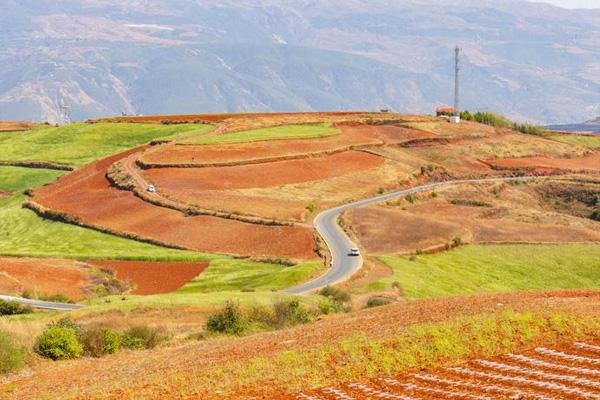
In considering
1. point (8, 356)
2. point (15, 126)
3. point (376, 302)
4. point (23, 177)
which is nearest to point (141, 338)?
point (8, 356)

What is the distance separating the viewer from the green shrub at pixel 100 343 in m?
38.4

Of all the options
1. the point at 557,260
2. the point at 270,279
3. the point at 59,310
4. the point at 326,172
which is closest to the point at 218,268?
the point at 270,279

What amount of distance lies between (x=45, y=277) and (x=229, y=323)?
36343 mm

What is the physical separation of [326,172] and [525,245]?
39.6 meters

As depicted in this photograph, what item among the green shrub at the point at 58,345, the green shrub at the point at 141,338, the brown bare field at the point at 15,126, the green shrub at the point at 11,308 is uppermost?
the green shrub at the point at 58,345

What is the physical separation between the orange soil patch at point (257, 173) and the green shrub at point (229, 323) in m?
65.4

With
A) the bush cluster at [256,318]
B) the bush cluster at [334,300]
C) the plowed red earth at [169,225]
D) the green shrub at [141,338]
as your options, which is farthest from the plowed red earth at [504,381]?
the plowed red earth at [169,225]

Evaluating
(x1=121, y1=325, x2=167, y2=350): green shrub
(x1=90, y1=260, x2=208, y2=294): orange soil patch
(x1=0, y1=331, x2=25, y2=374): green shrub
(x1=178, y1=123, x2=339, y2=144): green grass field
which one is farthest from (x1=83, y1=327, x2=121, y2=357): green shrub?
(x1=178, y1=123, x2=339, y2=144): green grass field

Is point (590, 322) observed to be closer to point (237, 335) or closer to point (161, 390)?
point (161, 390)

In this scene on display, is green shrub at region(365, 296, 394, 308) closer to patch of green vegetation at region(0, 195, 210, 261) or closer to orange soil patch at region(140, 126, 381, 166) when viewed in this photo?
patch of green vegetation at region(0, 195, 210, 261)

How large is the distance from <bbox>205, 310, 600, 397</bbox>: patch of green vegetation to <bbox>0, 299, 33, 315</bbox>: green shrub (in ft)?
111

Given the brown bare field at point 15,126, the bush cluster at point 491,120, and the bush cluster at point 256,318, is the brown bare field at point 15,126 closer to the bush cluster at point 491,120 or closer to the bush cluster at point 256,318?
the bush cluster at point 491,120

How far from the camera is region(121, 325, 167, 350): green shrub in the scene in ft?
131

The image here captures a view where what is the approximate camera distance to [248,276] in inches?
2881
